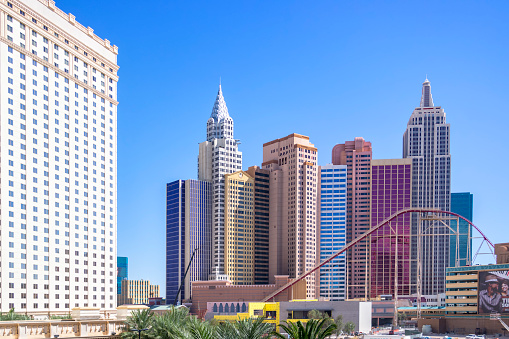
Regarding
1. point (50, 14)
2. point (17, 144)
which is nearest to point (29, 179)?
point (17, 144)

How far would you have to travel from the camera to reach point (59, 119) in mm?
120750

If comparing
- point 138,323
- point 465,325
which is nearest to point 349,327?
point 465,325

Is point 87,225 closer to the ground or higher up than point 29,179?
closer to the ground

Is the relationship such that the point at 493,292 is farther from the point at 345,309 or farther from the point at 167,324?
the point at 167,324

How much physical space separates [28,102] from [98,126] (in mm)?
21656

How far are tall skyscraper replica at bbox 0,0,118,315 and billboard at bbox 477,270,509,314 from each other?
8206cm

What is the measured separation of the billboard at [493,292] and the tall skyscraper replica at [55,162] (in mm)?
82063

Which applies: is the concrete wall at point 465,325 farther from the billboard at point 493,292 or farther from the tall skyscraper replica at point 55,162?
the tall skyscraper replica at point 55,162

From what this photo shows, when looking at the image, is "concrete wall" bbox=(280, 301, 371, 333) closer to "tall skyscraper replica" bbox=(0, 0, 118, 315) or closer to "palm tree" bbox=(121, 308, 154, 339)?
"tall skyscraper replica" bbox=(0, 0, 118, 315)

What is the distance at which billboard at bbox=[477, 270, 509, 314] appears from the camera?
5300 inches

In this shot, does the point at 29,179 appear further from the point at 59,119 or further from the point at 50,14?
the point at 50,14

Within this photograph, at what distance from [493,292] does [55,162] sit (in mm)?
97750

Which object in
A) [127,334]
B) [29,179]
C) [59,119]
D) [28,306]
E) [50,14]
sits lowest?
[28,306]

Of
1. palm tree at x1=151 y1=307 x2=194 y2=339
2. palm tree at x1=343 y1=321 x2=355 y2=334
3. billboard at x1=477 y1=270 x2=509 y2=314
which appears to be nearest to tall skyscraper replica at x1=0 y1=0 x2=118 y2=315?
palm tree at x1=343 y1=321 x2=355 y2=334
